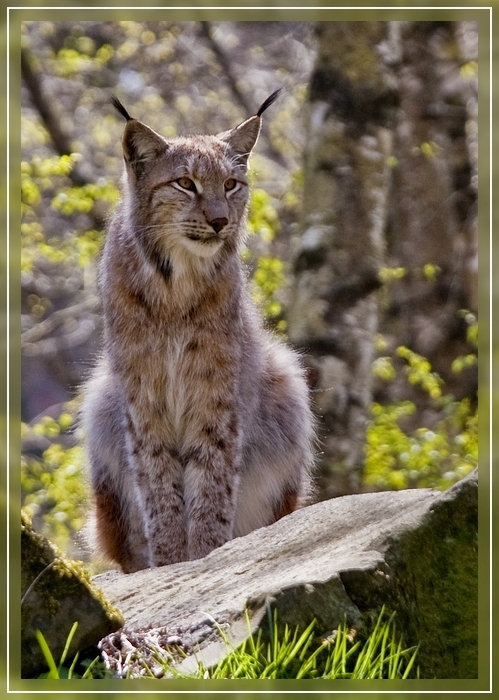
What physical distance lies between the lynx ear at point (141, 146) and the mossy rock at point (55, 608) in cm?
220

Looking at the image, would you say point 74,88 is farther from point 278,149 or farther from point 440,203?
point 440,203

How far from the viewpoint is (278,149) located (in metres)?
9.91

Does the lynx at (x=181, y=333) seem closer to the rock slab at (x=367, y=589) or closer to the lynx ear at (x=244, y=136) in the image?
the lynx ear at (x=244, y=136)

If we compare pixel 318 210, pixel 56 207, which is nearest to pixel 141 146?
pixel 318 210

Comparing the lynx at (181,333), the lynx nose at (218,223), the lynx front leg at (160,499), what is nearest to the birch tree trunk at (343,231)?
the lynx at (181,333)

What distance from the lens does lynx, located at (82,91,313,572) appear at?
4.64 meters

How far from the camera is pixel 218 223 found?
14.8 ft

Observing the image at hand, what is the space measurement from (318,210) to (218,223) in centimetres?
237

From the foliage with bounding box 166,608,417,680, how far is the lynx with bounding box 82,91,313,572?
5.55 ft

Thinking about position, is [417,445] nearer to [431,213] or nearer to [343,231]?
[343,231]

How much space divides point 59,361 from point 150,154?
5.96m

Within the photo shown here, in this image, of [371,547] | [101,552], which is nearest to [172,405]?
[101,552]

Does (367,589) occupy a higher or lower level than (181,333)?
lower

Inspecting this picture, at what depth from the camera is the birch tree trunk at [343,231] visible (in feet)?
21.7
